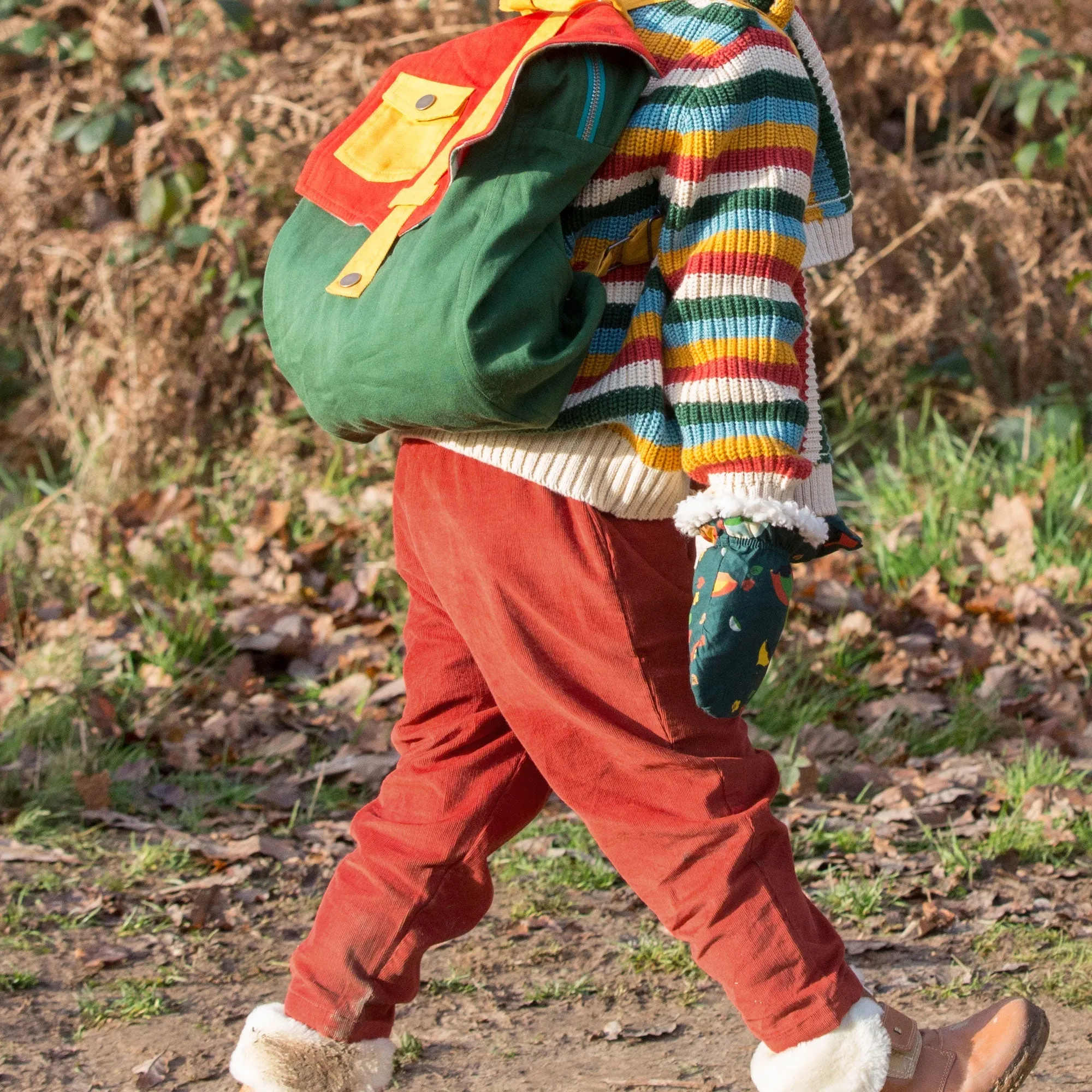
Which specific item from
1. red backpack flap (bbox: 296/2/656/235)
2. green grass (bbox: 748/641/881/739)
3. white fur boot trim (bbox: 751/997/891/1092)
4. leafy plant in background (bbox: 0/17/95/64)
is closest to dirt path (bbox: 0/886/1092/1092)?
white fur boot trim (bbox: 751/997/891/1092)

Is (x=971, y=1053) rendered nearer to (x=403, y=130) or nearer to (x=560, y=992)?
(x=560, y=992)

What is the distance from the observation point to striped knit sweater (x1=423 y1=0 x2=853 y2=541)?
1704mm

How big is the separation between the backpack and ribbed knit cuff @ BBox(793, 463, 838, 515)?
37 centimetres

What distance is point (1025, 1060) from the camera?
1.94 metres

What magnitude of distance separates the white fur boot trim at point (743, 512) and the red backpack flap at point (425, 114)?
1.60 feet

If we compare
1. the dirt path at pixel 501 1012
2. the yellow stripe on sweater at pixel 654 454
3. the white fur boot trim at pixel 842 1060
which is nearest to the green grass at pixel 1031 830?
the dirt path at pixel 501 1012

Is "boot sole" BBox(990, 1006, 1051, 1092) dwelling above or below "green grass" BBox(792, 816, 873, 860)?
above

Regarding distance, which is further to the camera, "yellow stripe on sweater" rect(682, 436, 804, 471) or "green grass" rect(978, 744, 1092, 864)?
"green grass" rect(978, 744, 1092, 864)

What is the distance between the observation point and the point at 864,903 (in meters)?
2.84

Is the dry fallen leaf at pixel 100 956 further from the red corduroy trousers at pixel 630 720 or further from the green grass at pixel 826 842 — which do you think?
the green grass at pixel 826 842

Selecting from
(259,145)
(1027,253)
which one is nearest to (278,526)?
(259,145)

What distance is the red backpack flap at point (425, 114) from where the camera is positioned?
1.70 meters

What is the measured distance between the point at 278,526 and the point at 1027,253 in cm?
277

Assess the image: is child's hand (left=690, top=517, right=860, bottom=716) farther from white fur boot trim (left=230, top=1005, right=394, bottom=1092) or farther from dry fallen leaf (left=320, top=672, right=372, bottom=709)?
dry fallen leaf (left=320, top=672, right=372, bottom=709)
